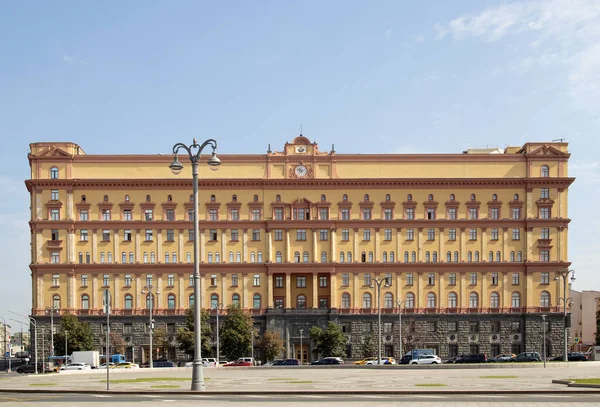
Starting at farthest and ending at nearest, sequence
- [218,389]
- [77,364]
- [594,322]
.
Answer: [594,322]
[77,364]
[218,389]

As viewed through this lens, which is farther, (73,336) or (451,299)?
(451,299)

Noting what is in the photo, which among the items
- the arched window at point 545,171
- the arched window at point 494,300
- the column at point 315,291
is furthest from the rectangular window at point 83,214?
the arched window at point 545,171

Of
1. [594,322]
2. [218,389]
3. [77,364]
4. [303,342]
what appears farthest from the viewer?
[594,322]

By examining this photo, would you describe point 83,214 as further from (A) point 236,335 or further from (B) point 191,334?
(A) point 236,335

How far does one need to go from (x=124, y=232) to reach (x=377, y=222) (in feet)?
118

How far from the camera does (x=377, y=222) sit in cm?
12644

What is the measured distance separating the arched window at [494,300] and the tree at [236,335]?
3466cm

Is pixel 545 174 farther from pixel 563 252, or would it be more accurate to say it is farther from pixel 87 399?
pixel 87 399

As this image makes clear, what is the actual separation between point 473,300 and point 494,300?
299cm

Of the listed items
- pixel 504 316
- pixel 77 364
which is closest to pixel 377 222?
pixel 504 316

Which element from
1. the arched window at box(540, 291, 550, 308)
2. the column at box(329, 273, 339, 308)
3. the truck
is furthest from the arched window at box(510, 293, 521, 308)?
the truck

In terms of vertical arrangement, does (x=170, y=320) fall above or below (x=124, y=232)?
below

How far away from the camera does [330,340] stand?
394 ft

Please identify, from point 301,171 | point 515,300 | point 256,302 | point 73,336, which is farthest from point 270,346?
point 515,300
